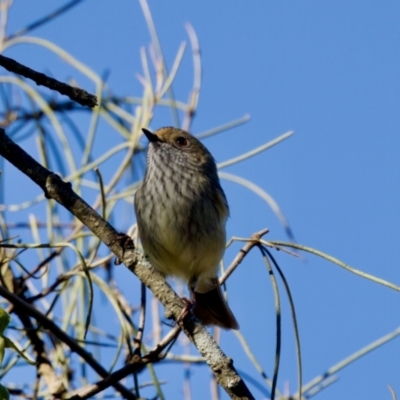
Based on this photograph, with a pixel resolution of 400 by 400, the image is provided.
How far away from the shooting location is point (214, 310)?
160 inches

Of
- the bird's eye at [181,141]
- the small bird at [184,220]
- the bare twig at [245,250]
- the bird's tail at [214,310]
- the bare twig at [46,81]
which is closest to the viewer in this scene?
the bare twig at [46,81]

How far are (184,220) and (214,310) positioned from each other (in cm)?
60

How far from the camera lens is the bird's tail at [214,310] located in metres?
3.91

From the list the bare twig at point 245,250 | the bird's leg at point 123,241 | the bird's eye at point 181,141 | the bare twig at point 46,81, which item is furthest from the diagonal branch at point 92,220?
the bird's eye at point 181,141

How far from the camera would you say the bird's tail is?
3906 mm

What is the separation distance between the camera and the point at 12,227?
3486 mm

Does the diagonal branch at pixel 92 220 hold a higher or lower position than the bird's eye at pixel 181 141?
lower

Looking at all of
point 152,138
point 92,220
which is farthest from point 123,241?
point 152,138

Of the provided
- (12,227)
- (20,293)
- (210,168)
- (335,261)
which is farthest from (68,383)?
(210,168)

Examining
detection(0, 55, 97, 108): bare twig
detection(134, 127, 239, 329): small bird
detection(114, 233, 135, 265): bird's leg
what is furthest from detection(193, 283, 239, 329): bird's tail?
detection(0, 55, 97, 108): bare twig

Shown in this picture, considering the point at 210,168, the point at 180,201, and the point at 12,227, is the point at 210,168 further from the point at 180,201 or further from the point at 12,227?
the point at 12,227

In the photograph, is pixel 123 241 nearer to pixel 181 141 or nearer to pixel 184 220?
pixel 184 220

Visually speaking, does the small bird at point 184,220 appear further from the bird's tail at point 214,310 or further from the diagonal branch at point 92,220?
the diagonal branch at point 92,220

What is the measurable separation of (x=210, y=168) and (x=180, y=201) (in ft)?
1.63
